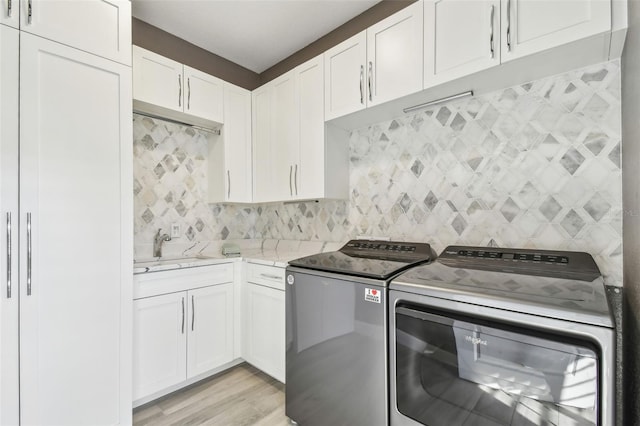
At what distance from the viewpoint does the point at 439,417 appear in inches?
46.3

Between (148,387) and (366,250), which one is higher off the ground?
(366,250)

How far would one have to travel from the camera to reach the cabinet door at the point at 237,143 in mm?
2602

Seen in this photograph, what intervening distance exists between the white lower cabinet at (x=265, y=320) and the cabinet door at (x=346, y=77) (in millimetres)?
1212

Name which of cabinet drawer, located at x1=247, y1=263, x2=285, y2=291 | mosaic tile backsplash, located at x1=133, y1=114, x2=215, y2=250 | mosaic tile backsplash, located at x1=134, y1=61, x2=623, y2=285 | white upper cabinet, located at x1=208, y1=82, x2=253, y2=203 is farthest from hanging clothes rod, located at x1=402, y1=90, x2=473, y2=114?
mosaic tile backsplash, located at x1=133, y1=114, x2=215, y2=250

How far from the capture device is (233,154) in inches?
104

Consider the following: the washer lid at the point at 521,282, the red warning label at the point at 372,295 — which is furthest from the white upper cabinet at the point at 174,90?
the washer lid at the point at 521,282

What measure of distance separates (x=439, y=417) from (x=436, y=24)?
1.88m

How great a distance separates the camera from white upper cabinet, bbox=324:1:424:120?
1.67m

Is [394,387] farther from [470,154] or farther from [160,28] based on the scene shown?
[160,28]

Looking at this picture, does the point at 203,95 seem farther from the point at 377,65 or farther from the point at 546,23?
the point at 546,23

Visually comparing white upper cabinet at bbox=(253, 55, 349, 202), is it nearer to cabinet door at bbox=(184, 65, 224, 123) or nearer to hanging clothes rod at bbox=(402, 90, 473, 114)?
cabinet door at bbox=(184, 65, 224, 123)
